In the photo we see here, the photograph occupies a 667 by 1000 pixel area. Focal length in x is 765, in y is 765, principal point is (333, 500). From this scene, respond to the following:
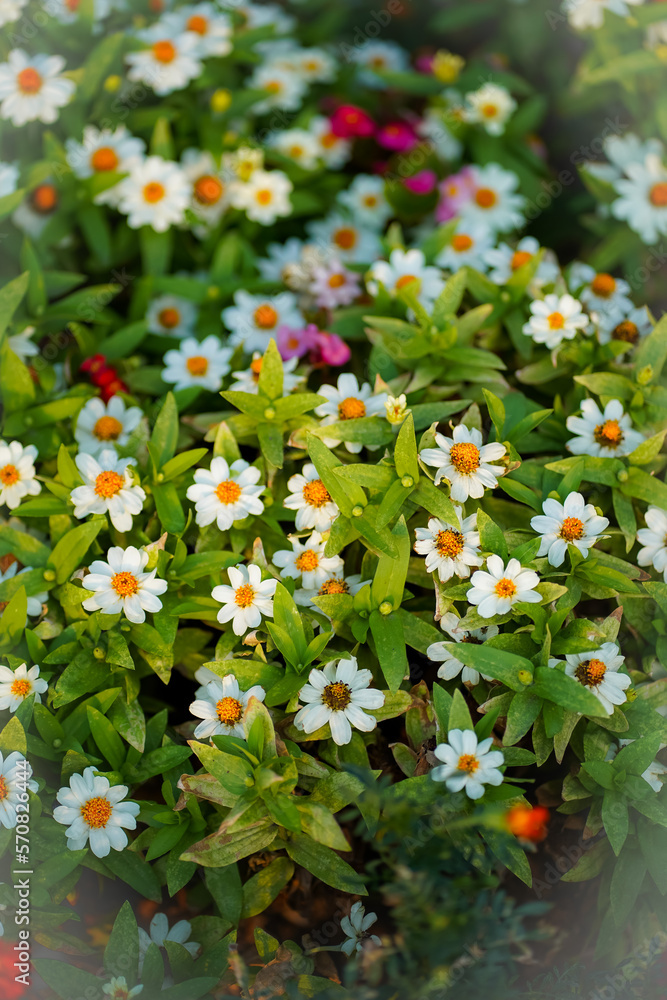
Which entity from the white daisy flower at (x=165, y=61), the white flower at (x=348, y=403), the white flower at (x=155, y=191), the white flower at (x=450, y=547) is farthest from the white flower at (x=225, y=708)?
the white daisy flower at (x=165, y=61)

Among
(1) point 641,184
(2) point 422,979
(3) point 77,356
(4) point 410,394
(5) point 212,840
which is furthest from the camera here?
(1) point 641,184

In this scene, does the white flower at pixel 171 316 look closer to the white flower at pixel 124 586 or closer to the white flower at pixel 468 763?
the white flower at pixel 124 586

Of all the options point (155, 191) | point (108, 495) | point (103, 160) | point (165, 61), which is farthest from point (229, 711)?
point (165, 61)

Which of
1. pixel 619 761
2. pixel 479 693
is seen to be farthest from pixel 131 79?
pixel 619 761

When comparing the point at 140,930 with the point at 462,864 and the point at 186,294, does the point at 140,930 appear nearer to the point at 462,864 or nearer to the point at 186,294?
the point at 462,864

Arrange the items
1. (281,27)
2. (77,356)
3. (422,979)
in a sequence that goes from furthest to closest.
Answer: (281,27) < (77,356) < (422,979)

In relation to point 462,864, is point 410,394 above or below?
above
